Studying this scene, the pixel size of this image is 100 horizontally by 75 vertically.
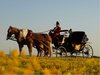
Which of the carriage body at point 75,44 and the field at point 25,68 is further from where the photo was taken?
the carriage body at point 75,44

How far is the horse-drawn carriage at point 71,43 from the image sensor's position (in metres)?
27.0

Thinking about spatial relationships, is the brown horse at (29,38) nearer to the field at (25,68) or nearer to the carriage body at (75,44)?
Answer: the carriage body at (75,44)

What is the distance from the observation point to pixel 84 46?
1099 inches

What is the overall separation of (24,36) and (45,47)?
3.15 meters

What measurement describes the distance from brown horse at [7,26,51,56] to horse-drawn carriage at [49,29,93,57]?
130cm

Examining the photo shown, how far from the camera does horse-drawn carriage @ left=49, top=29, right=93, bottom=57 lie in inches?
1064

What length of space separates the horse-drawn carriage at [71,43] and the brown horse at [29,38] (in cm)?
130

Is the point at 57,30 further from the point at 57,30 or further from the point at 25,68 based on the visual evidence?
the point at 25,68

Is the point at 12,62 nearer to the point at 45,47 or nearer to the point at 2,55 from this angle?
the point at 2,55

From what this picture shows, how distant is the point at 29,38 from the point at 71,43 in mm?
2965

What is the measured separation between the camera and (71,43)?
2728cm

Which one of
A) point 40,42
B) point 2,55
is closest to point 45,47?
point 40,42

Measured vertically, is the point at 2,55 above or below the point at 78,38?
below

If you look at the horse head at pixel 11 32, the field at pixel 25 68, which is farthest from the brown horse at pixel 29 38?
the field at pixel 25 68
